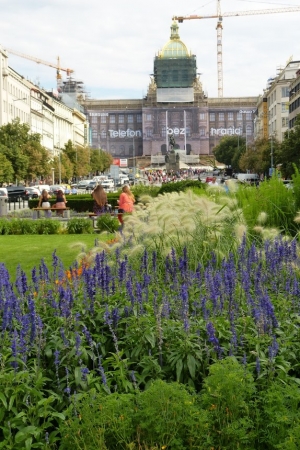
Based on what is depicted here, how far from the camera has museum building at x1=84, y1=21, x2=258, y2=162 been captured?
171 metres

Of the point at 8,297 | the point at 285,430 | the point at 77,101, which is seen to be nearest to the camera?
the point at 285,430

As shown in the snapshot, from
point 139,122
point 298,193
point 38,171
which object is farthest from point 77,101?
point 298,193

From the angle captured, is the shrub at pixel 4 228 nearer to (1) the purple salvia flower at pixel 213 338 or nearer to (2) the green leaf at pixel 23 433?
(1) the purple salvia flower at pixel 213 338

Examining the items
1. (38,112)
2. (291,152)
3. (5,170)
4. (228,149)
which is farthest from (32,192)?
(228,149)

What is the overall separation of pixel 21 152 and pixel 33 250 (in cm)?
5089

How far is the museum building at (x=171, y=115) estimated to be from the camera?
561 ft

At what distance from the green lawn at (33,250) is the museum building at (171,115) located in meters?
147

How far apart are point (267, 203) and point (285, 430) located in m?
7.66

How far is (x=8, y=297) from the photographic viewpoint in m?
5.86

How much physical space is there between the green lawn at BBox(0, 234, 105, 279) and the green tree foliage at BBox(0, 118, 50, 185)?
41.1 m

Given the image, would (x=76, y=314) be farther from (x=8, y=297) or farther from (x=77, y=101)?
(x=77, y=101)

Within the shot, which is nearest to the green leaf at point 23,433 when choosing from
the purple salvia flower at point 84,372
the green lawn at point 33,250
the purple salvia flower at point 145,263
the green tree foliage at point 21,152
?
the purple salvia flower at point 84,372

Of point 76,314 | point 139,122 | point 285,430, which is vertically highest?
point 139,122

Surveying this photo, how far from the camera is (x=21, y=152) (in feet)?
218
